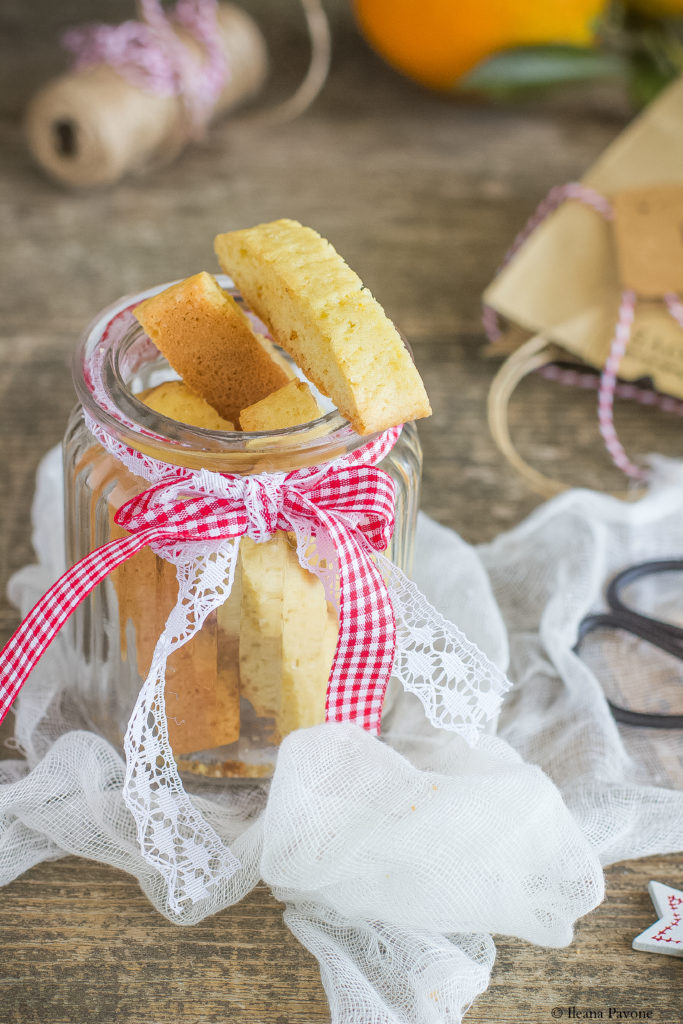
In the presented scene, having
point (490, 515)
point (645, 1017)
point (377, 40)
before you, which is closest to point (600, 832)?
point (645, 1017)

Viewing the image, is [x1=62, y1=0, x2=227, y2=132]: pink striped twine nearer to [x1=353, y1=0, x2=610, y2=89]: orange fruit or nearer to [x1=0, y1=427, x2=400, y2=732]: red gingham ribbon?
[x1=353, y1=0, x2=610, y2=89]: orange fruit

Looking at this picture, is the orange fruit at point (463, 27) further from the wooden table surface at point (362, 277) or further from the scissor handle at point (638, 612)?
the scissor handle at point (638, 612)

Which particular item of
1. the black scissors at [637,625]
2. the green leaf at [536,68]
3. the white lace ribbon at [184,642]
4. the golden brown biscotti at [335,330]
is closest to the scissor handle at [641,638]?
the black scissors at [637,625]

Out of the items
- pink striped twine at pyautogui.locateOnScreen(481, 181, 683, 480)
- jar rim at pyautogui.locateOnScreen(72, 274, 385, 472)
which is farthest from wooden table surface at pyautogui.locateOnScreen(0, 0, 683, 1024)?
jar rim at pyautogui.locateOnScreen(72, 274, 385, 472)

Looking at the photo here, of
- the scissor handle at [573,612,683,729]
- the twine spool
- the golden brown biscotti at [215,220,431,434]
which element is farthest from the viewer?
the twine spool

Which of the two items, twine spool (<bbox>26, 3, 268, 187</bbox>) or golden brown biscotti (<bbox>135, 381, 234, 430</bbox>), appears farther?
twine spool (<bbox>26, 3, 268, 187</bbox>)

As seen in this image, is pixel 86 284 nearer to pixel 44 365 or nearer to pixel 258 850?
pixel 44 365

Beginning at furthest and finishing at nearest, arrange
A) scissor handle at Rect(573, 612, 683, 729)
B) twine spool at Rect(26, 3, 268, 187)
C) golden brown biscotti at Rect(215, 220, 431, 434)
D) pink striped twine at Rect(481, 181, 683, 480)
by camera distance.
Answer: twine spool at Rect(26, 3, 268, 187) → pink striped twine at Rect(481, 181, 683, 480) → scissor handle at Rect(573, 612, 683, 729) → golden brown biscotti at Rect(215, 220, 431, 434)
